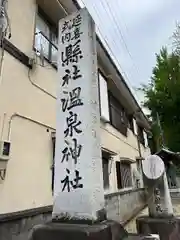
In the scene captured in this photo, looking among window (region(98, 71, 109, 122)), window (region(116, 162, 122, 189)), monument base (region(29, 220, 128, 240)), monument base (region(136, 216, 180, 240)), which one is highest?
window (region(98, 71, 109, 122))

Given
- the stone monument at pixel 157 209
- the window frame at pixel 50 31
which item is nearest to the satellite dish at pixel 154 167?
the stone monument at pixel 157 209

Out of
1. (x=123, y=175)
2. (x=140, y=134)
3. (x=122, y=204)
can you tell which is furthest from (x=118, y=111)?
(x=140, y=134)

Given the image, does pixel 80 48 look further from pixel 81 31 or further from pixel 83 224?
pixel 83 224

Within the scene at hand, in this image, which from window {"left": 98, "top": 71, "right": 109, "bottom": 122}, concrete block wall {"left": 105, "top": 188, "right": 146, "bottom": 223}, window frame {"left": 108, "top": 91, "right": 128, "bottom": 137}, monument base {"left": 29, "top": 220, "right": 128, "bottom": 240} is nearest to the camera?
monument base {"left": 29, "top": 220, "right": 128, "bottom": 240}

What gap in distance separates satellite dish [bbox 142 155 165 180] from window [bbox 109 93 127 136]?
15.0 ft

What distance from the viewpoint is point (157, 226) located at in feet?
14.8

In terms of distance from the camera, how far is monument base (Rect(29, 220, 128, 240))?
2.12 m

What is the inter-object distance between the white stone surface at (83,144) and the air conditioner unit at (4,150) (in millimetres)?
1190

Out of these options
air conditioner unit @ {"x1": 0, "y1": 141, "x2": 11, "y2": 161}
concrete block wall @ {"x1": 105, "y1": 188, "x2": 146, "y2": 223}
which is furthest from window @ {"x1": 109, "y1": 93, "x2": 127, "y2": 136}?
air conditioner unit @ {"x1": 0, "y1": 141, "x2": 11, "y2": 161}

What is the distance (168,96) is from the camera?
1049 cm

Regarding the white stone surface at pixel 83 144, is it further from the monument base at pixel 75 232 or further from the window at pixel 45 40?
the window at pixel 45 40

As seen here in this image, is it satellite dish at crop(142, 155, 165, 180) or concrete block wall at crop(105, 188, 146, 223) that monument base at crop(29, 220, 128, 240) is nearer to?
satellite dish at crop(142, 155, 165, 180)

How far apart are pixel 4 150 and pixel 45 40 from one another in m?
3.40

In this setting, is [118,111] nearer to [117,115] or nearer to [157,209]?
[117,115]
